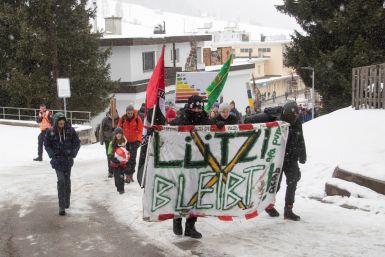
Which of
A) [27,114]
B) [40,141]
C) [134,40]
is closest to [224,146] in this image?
[40,141]

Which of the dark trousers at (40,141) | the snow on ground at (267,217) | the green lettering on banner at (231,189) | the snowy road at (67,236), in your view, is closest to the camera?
the snow on ground at (267,217)

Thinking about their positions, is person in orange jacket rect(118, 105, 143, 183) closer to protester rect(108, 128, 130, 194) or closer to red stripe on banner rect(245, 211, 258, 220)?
protester rect(108, 128, 130, 194)

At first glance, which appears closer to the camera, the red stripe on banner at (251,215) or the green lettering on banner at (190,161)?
the green lettering on banner at (190,161)

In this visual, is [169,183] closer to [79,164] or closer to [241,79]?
[79,164]

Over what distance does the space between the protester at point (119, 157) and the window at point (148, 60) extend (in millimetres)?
23822

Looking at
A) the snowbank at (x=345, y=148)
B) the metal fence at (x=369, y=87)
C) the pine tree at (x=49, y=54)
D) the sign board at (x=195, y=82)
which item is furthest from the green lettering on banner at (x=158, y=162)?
the pine tree at (x=49, y=54)

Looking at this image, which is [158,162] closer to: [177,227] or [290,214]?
[177,227]

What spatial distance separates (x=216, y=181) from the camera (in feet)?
22.7

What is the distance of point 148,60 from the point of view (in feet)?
112

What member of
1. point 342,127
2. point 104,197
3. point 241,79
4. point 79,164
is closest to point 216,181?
point 104,197

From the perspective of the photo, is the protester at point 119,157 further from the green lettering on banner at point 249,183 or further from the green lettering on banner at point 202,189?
the green lettering on banner at point 249,183

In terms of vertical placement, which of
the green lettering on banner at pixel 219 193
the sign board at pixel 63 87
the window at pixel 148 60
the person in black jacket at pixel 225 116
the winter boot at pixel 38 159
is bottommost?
the winter boot at pixel 38 159

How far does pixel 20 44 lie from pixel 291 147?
67.4ft

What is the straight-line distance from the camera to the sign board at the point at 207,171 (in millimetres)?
6715
